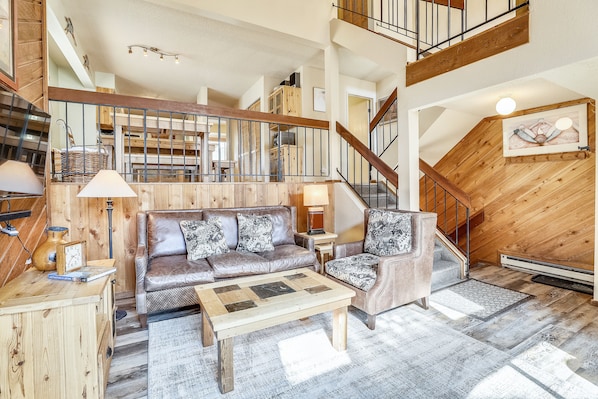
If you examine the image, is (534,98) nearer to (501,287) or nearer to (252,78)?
(501,287)

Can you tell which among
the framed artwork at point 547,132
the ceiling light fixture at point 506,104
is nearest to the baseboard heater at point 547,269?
the framed artwork at point 547,132

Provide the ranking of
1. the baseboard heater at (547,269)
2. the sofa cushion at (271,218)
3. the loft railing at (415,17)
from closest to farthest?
the sofa cushion at (271,218) < the baseboard heater at (547,269) < the loft railing at (415,17)

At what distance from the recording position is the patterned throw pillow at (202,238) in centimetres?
284

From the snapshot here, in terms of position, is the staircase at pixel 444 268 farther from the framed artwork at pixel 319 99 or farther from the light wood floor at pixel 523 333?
the framed artwork at pixel 319 99

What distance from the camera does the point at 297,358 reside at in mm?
1962

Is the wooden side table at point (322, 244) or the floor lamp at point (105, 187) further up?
the floor lamp at point (105, 187)

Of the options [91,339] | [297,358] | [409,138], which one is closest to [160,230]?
[91,339]

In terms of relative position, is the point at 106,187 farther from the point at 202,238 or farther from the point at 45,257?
the point at 202,238

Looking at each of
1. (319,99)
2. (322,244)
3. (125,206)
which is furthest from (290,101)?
(125,206)

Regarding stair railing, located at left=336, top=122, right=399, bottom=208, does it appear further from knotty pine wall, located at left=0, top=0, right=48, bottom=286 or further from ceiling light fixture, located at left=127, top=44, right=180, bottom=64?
ceiling light fixture, located at left=127, top=44, right=180, bottom=64

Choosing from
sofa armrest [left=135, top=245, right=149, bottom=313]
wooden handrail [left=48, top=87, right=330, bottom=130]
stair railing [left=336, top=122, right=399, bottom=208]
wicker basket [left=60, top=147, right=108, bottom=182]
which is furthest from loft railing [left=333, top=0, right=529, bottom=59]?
sofa armrest [left=135, top=245, right=149, bottom=313]

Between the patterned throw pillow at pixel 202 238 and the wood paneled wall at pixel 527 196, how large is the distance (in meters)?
4.02

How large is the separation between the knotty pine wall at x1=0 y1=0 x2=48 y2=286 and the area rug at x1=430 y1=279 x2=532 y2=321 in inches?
134

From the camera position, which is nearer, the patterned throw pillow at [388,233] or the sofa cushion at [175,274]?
the sofa cushion at [175,274]
